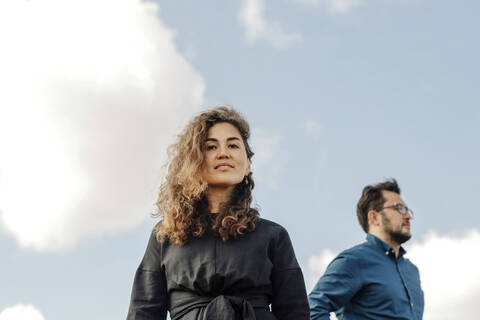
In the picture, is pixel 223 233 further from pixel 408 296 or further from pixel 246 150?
pixel 408 296

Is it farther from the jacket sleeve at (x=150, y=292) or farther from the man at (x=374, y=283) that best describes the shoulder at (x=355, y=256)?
the jacket sleeve at (x=150, y=292)

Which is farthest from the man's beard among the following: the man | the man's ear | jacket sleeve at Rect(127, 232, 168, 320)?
jacket sleeve at Rect(127, 232, 168, 320)

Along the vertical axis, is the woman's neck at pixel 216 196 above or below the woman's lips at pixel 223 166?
below

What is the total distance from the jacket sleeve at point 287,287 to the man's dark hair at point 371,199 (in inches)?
141

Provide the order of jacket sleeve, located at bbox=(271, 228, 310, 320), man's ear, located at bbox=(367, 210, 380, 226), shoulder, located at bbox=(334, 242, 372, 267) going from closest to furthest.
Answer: jacket sleeve, located at bbox=(271, 228, 310, 320)
shoulder, located at bbox=(334, 242, 372, 267)
man's ear, located at bbox=(367, 210, 380, 226)

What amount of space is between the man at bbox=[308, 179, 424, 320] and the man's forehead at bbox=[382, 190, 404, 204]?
1.00ft

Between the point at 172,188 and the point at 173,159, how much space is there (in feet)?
0.85

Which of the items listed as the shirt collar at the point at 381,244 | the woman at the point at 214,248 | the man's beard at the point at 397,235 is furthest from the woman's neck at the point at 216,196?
the man's beard at the point at 397,235

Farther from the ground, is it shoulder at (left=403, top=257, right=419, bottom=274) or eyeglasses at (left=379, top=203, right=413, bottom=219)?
eyeglasses at (left=379, top=203, right=413, bottom=219)

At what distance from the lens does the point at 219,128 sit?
4.50 m

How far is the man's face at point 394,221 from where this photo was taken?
720cm

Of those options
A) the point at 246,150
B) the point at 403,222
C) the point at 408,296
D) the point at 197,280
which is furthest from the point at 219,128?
the point at 403,222

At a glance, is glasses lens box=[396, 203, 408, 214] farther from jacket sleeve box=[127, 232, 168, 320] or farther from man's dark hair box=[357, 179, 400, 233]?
jacket sleeve box=[127, 232, 168, 320]

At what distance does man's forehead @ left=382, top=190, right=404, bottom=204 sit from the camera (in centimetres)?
760
